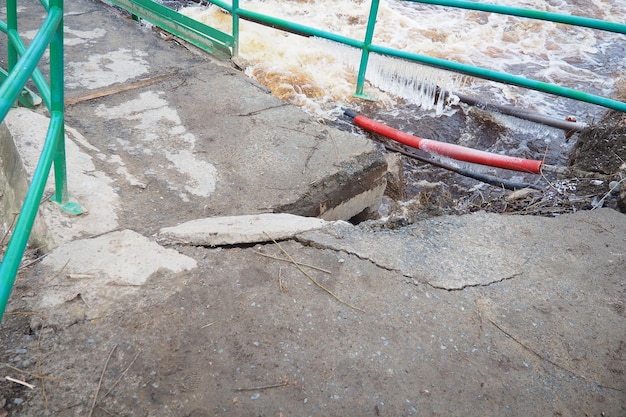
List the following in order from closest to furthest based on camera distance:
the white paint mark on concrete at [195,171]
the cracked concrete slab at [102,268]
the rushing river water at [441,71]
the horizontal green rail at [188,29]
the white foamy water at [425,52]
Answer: the cracked concrete slab at [102,268] → the white paint mark on concrete at [195,171] → the horizontal green rail at [188,29] → the rushing river water at [441,71] → the white foamy water at [425,52]

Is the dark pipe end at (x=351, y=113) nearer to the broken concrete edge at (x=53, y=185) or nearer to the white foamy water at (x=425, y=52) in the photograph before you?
Answer: the white foamy water at (x=425, y=52)

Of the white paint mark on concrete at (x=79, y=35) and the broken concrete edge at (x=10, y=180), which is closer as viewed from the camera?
the broken concrete edge at (x=10, y=180)

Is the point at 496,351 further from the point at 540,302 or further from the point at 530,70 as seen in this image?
the point at 530,70

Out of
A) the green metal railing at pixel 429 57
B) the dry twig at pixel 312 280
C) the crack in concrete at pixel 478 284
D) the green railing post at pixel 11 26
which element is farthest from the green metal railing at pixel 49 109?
the green metal railing at pixel 429 57

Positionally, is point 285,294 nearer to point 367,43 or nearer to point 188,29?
point 367,43

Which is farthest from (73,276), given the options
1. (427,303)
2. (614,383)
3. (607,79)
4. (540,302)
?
(607,79)

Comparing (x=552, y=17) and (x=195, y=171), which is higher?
(x=552, y=17)

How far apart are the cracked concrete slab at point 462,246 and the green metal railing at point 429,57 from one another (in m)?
1.23

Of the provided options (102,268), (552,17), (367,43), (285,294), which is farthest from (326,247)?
(367,43)

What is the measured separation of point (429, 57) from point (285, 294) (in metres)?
2.73

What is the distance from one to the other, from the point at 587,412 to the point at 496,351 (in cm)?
33

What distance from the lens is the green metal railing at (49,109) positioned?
129 centimetres

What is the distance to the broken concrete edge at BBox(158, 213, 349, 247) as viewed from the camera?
216cm

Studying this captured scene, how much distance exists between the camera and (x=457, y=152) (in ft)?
13.7
